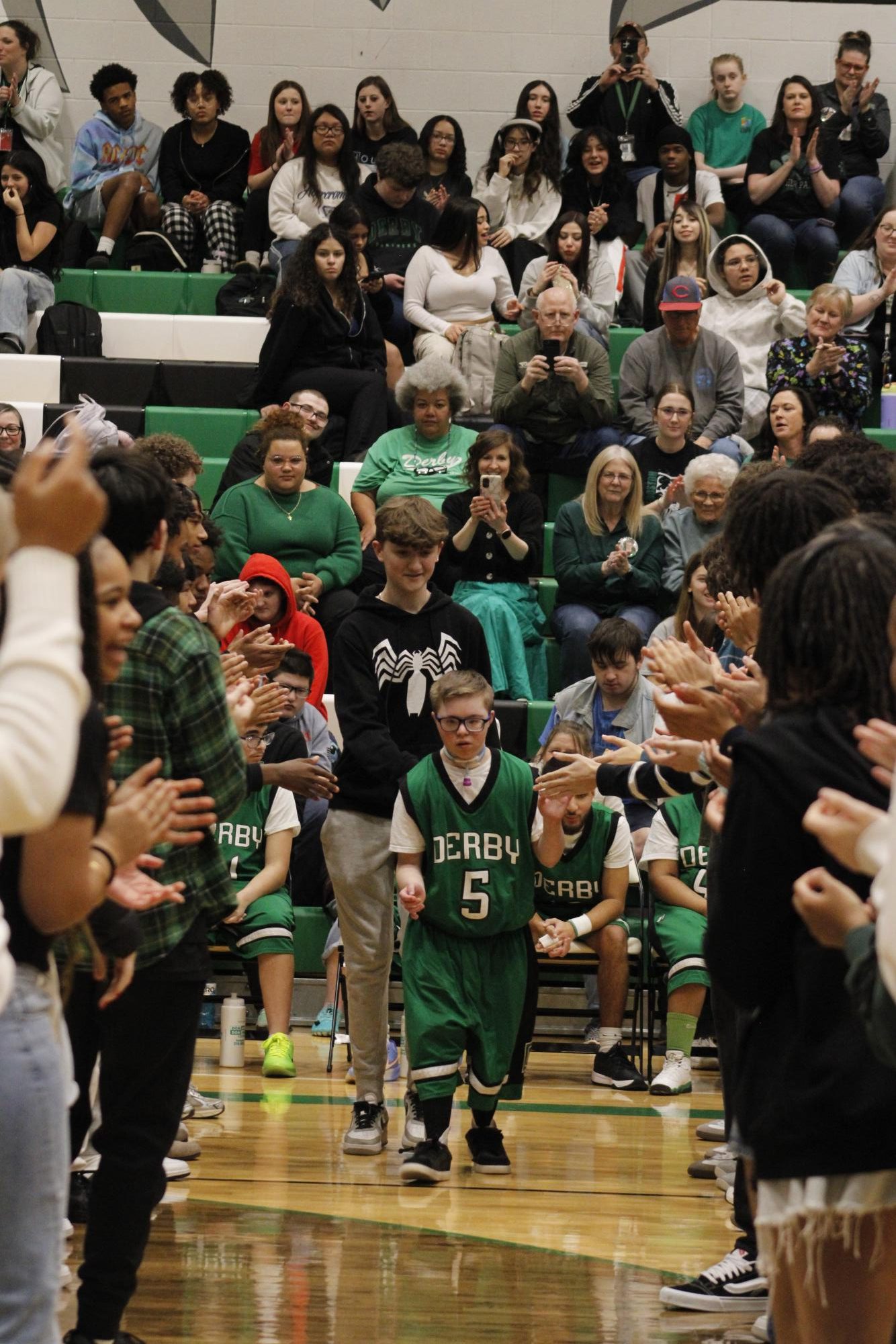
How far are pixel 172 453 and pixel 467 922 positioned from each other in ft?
4.74

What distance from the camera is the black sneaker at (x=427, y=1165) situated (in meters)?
4.23

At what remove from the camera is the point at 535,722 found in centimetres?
673

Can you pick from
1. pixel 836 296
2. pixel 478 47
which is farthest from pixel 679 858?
pixel 478 47

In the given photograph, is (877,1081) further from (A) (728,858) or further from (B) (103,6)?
(B) (103,6)

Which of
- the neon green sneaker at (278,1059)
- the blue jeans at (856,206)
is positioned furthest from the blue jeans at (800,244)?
the neon green sneaker at (278,1059)

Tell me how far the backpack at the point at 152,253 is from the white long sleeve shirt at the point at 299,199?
0.82m

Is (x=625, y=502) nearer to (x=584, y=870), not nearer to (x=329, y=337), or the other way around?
(x=329, y=337)

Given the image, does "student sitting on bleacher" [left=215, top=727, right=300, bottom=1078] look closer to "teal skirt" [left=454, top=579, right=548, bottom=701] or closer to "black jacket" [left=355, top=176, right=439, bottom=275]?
"teal skirt" [left=454, top=579, right=548, bottom=701]

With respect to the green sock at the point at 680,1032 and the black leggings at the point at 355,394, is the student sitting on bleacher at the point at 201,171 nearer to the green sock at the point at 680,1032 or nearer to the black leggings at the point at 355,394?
the black leggings at the point at 355,394

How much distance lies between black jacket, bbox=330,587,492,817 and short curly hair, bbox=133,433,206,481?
1.96 ft

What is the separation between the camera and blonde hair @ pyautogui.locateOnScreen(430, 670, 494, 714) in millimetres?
4383

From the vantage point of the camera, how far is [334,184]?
31.1 ft

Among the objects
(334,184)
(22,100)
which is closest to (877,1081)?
(334,184)

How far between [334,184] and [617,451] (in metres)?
3.15
